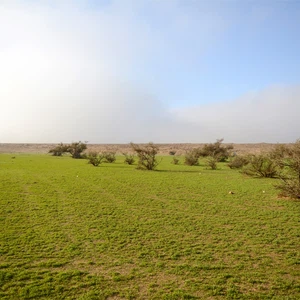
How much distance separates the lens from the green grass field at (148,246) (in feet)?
16.4

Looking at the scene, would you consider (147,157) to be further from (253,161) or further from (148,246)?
(148,246)

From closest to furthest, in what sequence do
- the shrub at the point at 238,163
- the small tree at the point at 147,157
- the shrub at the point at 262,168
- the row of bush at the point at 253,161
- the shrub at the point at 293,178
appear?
1. the shrub at the point at 293,178
2. the row of bush at the point at 253,161
3. the shrub at the point at 262,168
4. the small tree at the point at 147,157
5. the shrub at the point at 238,163

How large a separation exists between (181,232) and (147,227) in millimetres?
1009

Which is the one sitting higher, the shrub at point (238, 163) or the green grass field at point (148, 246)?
the shrub at point (238, 163)

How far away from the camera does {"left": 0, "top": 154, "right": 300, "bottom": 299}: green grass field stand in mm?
4988

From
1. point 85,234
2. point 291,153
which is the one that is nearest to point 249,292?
point 85,234

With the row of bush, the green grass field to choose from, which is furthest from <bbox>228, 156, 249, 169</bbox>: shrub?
the green grass field

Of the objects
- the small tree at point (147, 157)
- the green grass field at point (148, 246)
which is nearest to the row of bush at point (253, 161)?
the small tree at point (147, 157)

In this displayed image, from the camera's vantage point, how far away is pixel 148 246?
687 cm

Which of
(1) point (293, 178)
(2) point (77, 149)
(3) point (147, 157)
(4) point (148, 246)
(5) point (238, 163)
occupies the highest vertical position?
(2) point (77, 149)

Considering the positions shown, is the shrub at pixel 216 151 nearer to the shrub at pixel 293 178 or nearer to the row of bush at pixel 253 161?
the row of bush at pixel 253 161

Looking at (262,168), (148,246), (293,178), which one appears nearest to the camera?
(148,246)

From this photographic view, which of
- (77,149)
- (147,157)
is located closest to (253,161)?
(147,157)

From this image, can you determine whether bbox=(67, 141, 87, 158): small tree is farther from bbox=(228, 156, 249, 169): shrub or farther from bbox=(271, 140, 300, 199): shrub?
bbox=(271, 140, 300, 199): shrub
